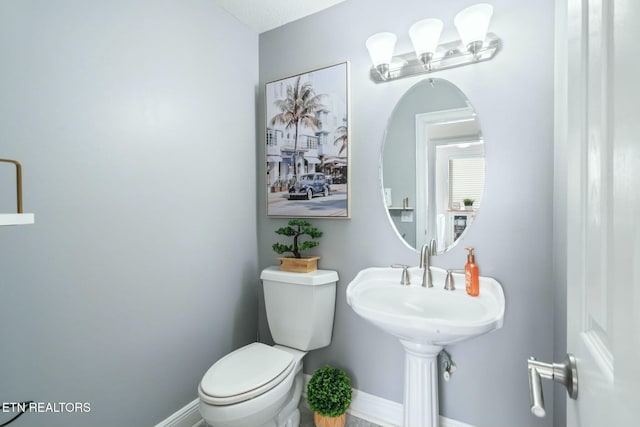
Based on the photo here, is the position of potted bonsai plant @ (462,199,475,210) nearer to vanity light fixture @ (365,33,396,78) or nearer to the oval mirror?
the oval mirror

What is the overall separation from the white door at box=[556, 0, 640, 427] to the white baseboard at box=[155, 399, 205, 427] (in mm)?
1704

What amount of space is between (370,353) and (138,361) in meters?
1.18

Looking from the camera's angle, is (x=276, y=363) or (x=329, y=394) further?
(x=329, y=394)

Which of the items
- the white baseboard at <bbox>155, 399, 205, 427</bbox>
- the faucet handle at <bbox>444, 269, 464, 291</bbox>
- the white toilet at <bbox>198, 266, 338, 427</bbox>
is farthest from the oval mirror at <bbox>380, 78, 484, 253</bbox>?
the white baseboard at <bbox>155, 399, 205, 427</bbox>

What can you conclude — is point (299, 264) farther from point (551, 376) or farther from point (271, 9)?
point (271, 9)

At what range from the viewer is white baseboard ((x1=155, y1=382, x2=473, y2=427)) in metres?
1.59

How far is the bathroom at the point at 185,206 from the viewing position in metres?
1.14

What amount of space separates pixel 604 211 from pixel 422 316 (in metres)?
1.14

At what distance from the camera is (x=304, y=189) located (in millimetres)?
1949

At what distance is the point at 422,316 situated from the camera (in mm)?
1419

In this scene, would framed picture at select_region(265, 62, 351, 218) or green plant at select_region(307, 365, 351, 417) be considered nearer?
green plant at select_region(307, 365, 351, 417)

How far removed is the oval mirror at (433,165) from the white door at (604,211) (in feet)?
3.22

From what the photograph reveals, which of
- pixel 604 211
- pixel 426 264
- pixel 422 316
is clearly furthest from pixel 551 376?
pixel 426 264

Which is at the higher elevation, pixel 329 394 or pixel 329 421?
pixel 329 394
